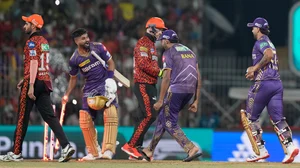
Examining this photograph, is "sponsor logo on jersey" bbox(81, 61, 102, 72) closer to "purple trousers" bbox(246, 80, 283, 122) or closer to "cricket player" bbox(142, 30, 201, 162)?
"cricket player" bbox(142, 30, 201, 162)

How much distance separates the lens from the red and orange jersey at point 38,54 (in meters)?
18.9

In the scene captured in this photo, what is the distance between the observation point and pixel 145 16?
30.9 m

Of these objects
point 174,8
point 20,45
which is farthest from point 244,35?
point 20,45

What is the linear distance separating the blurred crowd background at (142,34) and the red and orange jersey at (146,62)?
417 centimetres

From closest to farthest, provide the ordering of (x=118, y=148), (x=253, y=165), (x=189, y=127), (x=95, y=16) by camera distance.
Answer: (x=253, y=165)
(x=118, y=148)
(x=189, y=127)
(x=95, y=16)

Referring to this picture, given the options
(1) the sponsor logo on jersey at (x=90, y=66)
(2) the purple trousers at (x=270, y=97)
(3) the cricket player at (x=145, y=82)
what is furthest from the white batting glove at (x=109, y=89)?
(2) the purple trousers at (x=270, y=97)

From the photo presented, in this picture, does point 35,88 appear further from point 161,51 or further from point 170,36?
point 161,51

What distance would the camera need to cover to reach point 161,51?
28.8 m

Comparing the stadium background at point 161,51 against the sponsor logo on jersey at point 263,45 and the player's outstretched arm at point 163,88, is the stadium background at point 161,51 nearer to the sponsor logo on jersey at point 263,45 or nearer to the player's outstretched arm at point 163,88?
the sponsor logo on jersey at point 263,45

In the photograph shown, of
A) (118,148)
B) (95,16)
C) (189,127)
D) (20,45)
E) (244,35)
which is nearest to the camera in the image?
(118,148)

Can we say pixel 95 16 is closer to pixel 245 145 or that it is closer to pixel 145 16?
pixel 145 16

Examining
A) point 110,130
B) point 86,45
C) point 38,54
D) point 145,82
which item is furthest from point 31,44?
point 145,82

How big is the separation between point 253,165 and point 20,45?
38.0ft

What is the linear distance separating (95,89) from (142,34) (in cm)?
1045
